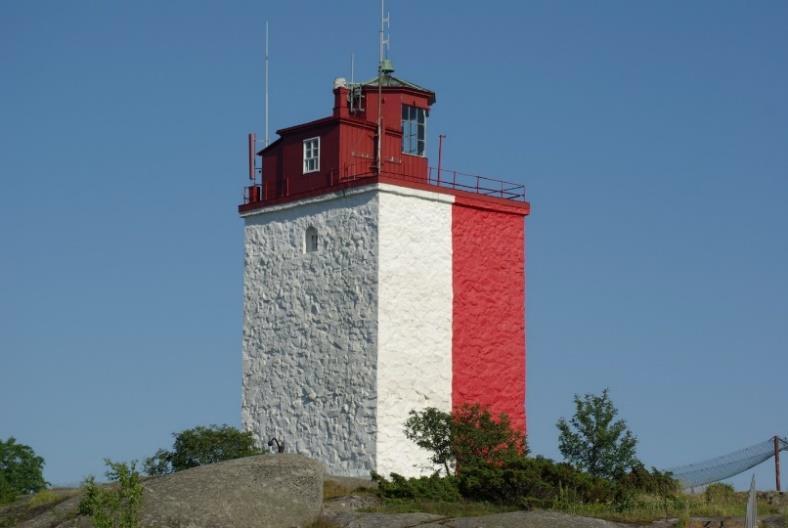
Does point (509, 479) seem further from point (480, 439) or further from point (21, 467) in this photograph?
point (21, 467)

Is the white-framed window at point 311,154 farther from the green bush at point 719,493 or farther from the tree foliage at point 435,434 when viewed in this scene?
the green bush at point 719,493

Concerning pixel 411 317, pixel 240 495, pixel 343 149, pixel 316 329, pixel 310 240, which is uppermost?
pixel 343 149

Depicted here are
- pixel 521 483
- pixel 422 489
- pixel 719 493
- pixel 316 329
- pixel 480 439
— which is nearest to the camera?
pixel 521 483

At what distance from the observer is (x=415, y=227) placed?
3522 centimetres

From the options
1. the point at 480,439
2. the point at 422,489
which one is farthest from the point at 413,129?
the point at 422,489

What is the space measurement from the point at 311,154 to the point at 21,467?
11182mm

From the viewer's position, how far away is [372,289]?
113 feet

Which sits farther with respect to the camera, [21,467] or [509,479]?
[21,467]

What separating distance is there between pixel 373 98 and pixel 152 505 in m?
17.2

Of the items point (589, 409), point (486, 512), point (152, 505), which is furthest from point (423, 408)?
point (152, 505)

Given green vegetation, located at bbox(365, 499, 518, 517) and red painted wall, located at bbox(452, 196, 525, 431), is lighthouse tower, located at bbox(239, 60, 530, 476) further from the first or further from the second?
green vegetation, located at bbox(365, 499, 518, 517)

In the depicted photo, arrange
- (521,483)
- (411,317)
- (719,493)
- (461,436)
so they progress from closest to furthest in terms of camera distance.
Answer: (521,483) → (719,493) → (461,436) → (411,317)

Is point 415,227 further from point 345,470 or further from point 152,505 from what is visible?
point 152,505

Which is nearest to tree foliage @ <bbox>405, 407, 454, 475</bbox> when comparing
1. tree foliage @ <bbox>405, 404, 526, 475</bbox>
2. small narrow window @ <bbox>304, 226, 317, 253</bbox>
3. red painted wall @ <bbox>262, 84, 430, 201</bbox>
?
tree foliage @ <bbox>405, 404, 526, 475</bbox>
